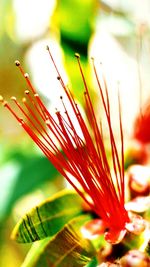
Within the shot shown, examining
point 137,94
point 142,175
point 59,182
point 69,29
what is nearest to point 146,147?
point 142,175

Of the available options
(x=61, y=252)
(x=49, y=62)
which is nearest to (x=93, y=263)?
(x=61, y=252)

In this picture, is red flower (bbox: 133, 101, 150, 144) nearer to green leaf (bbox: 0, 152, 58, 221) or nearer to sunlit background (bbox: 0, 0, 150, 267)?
sunlit background (bbox: 0, 0, 150, 267)

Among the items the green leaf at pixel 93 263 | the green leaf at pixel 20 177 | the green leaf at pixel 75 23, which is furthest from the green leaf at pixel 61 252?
the green leaf at pixel 75 23

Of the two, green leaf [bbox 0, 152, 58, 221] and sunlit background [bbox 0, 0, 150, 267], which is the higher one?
sunlit background [bbox 0, 0, 150, 267]

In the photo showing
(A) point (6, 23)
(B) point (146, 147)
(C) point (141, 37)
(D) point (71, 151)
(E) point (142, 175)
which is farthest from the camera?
(A) point (6, 23)

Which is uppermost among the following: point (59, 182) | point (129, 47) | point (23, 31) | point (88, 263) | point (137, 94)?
point (23, 31)

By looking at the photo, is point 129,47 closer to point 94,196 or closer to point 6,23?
point 6,23

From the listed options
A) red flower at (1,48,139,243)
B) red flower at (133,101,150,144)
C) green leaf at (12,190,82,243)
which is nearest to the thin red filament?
red flower at (1,48,139,243)
